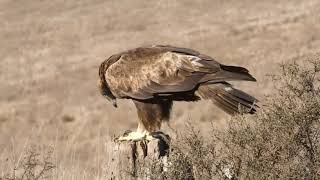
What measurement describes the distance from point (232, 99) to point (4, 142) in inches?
378

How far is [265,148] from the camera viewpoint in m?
4.07

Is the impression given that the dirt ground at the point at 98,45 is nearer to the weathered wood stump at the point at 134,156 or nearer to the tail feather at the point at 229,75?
the tail feather at the point at 229,75

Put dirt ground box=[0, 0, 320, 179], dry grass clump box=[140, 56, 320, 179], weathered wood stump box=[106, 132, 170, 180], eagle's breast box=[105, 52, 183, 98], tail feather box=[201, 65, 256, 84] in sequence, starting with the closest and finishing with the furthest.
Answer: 1. dry grass clump box=[140, 56, 320, 179]
2. weathered wood stump box=[106, 132, 170, 180]
3. tail feather box=[201, 65, 256, 84]
4. eagle's breast box=[105, 52, 183, 98]
5. dirt ground box=[0, 0, 320, 179]

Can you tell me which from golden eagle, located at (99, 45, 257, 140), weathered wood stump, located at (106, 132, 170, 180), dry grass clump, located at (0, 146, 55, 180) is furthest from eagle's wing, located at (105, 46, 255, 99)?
dry grass clump, located at (0, 146, 55, 180)

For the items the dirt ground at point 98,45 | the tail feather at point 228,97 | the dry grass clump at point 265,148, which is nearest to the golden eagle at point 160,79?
the tail feather at point 228,97

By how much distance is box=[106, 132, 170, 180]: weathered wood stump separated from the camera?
4477mm

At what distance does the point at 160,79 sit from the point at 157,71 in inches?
3.0

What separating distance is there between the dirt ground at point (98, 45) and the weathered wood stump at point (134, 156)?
778cm

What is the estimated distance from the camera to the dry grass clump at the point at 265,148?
4.04 metres

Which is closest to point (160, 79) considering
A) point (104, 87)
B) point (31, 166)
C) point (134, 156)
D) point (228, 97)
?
point (104, 87)

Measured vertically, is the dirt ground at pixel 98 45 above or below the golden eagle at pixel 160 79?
below

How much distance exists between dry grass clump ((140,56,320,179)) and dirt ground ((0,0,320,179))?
8.75 meters

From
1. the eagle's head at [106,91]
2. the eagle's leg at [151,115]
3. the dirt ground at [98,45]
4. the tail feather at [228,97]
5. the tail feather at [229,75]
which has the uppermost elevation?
the tail feather at [229,75]

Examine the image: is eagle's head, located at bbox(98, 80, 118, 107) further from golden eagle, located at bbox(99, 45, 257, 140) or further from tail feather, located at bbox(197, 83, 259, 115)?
tail feather, located at bbox(197, 83, 259, 115)
